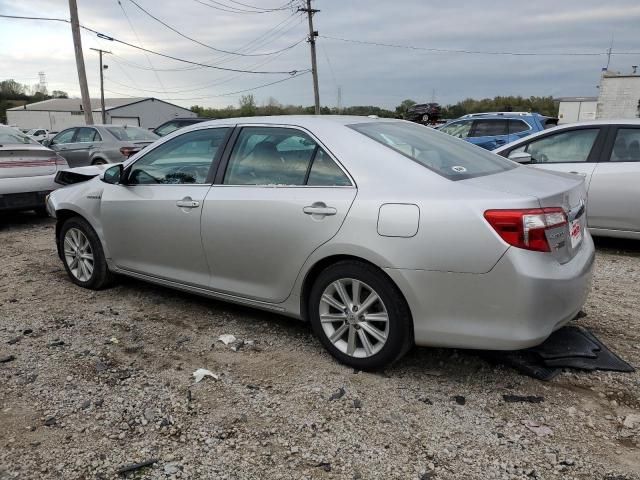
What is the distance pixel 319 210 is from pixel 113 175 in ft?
7.61

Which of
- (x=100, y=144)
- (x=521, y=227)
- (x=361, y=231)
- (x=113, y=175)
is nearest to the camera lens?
(x=521, y=227)

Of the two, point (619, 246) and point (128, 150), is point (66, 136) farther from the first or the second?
point (619, 246)

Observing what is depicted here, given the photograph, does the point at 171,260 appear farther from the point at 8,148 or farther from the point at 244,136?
the point at 8,148

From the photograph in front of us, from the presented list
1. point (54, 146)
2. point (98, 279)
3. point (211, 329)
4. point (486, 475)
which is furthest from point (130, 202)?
point (54, 146)

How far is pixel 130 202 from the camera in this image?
4.39 m

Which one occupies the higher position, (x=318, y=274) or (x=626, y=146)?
(x=626, y=146)

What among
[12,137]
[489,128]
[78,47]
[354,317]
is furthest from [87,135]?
[354,317]

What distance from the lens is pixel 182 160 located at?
423cm

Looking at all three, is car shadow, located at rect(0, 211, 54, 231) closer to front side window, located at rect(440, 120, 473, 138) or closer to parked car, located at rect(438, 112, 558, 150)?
parked car, located at rect(438, 112, 558, 150)

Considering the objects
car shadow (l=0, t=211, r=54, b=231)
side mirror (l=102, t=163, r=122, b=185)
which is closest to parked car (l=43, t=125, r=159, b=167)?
car shadow (l=0, t=211, r=54, b=231)

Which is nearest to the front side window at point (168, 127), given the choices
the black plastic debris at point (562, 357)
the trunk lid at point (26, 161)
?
the trunk lid at point (26, 161)

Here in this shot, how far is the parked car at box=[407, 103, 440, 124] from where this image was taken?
101 feet

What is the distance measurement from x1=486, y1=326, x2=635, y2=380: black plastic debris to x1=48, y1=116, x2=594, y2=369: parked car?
1.41 feet

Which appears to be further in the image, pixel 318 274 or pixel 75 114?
pixel 75 114
